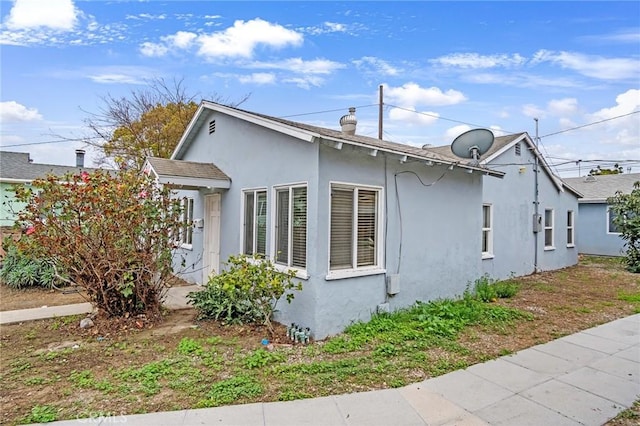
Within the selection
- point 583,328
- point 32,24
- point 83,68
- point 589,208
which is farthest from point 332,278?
point 589,208

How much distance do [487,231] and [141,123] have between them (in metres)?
17.2

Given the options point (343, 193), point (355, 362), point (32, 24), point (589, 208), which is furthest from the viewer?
point (589, 208)

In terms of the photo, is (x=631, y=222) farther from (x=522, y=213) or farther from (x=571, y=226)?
(x=522, y=213)

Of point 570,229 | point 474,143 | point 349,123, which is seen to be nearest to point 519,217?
point 570,229

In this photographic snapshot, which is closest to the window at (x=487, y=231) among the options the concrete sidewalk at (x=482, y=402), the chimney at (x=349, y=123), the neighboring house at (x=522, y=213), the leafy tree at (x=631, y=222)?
the neighboring house at (x=522, y=213)

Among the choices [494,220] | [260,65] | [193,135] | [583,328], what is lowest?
[583,328]

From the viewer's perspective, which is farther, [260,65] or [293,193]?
[260,65]

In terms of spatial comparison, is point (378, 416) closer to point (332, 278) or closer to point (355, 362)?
point (355, 362)

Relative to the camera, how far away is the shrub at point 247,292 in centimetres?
554

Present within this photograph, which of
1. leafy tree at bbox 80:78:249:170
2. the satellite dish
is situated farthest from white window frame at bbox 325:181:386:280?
leafy tree at bbox 80:78:249:170

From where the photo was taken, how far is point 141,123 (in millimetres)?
18422

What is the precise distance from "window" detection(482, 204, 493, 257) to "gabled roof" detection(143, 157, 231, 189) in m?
7.90

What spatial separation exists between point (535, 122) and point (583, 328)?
8.96 metres

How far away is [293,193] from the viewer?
624 cm
